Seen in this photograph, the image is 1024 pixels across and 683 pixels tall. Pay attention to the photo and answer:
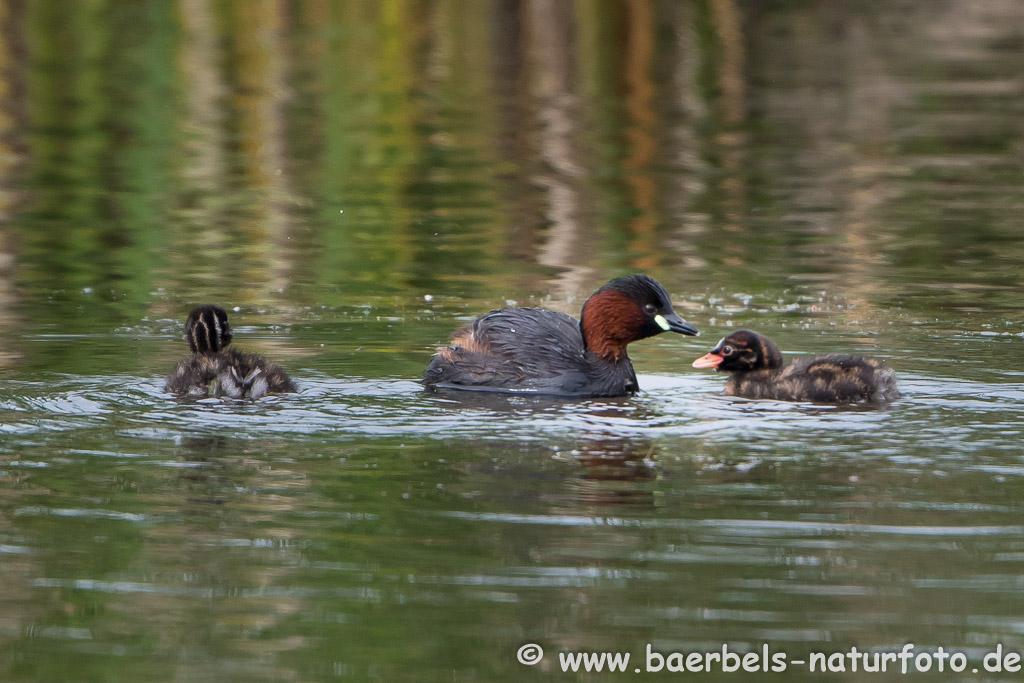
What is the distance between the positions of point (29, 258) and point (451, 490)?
22.9 feet

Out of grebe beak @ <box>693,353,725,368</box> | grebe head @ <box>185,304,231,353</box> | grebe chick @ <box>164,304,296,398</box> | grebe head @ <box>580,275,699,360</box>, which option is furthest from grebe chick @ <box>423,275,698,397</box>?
grebe head @ <box>185,304,231,353</box>

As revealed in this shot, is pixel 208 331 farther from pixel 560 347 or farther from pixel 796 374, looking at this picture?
Result: pixel 796 374

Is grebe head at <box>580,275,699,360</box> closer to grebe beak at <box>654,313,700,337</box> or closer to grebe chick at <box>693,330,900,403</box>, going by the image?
grebe beak at <box>654,313,700,337</box>

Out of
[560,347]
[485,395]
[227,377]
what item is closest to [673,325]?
[560,347]

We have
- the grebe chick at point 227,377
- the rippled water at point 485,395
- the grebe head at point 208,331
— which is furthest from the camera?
the grebe head at point 208,331

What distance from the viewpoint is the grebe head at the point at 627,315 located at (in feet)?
29.3

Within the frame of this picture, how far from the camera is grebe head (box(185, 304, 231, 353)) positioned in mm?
8648

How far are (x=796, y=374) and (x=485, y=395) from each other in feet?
5.24

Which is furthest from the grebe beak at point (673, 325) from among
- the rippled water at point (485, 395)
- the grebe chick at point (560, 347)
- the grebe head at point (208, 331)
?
the grebe head at point (208, 331)

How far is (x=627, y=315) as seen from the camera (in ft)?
29.5

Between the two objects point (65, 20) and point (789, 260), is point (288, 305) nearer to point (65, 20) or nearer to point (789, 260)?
point (789, 260)

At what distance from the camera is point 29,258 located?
41.2ft

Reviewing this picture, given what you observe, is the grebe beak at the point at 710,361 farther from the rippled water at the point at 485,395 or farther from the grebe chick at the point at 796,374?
the rippled water at the point at 485,395

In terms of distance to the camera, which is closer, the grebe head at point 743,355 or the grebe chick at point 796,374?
the grebe chick at point 796,374
